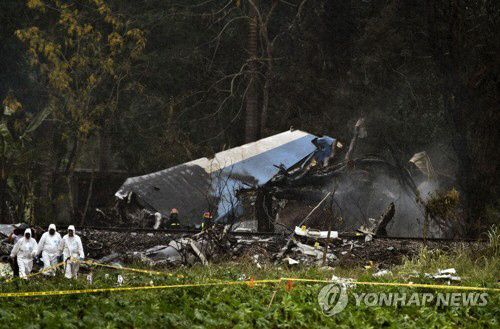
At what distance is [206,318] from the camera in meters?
12.0

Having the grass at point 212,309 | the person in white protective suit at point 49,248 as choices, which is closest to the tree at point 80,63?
the person in white protective suit at point 49,248

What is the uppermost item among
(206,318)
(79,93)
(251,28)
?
(251,28)

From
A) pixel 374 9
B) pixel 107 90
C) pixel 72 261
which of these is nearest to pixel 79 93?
pixel 107 90

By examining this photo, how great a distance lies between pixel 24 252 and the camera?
18375 mm

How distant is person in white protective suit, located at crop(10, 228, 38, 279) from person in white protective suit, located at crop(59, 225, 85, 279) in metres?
0.62

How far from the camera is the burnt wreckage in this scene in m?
31.5

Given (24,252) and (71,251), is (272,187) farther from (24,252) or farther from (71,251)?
(24,252)

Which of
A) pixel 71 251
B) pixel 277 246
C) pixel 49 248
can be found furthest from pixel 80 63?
pixel 71 251

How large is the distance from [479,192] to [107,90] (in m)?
18.1

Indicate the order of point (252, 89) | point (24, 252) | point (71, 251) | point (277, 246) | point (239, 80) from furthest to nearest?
point (239, 80)
point (252, 89)
point (277, 246)
point (71, 251)
point (24, 252)

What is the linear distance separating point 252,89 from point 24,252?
75.3ft


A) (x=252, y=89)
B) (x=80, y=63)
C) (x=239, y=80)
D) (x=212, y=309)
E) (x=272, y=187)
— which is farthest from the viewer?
(x=239, y=80)

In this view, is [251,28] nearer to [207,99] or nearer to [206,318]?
[207,99]

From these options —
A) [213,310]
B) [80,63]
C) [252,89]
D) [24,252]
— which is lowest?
[213,310]
